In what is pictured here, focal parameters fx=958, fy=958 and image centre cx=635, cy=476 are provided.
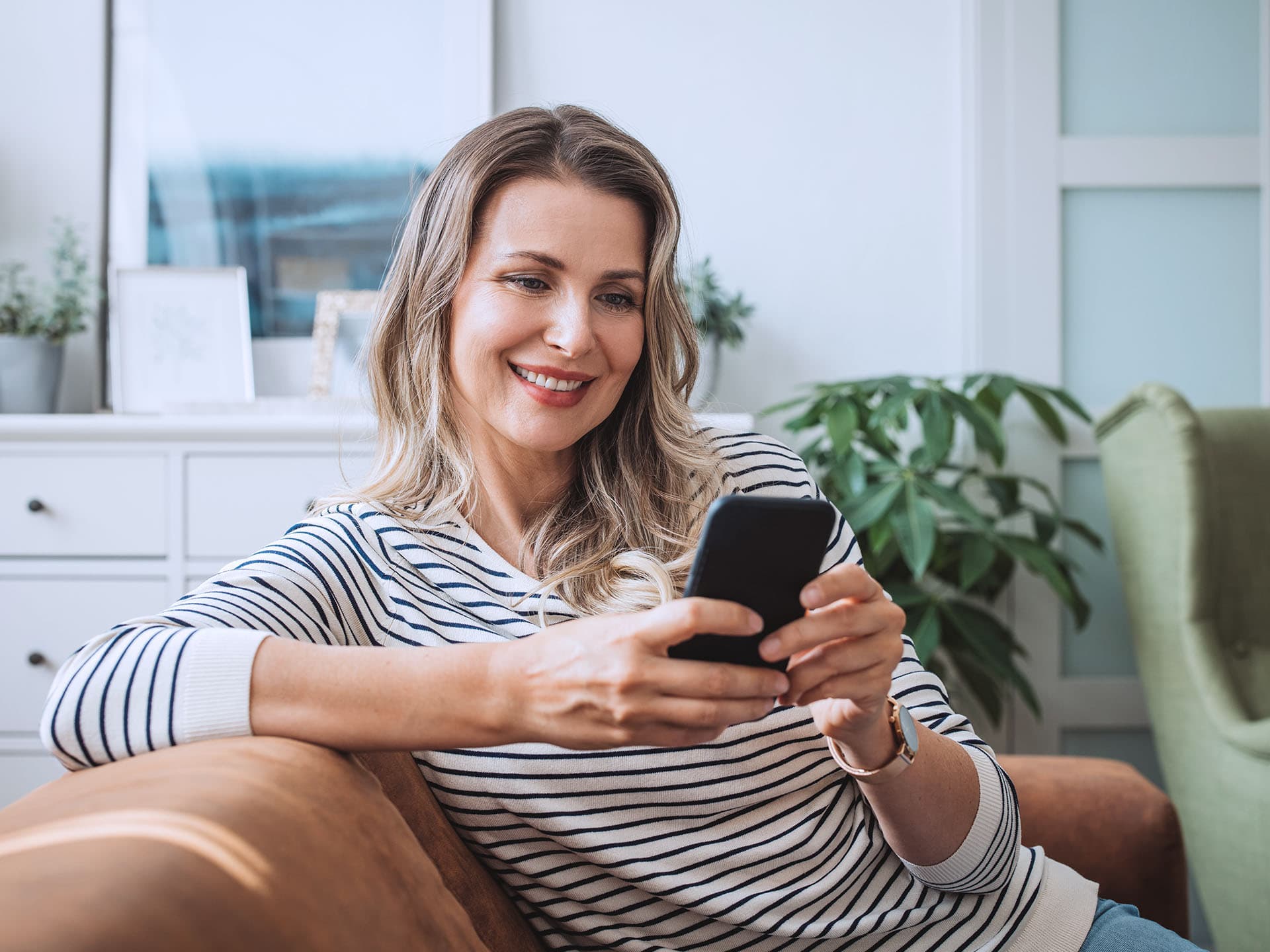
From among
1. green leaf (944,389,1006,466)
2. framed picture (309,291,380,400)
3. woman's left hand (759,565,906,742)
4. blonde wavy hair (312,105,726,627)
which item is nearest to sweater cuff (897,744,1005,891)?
woman's left hand (759,565,906,742)

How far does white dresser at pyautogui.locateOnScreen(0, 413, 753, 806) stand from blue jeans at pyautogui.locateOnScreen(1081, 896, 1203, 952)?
42.4 inches

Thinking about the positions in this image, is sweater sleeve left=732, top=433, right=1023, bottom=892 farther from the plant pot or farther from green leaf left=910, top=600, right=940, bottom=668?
the plant pot

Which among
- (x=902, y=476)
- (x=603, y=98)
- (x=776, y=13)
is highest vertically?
(x=776, y=13)

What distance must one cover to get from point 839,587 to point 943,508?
150 cm

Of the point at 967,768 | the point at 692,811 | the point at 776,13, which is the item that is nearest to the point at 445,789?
the point at 692,811

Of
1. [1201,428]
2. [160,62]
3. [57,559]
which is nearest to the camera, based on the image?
[1201,428]

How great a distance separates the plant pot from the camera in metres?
2.04

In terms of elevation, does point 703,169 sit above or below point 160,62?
below

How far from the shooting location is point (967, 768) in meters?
0.87

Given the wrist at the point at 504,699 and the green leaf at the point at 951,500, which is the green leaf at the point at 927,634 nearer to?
the green leaf at the point at 951,500

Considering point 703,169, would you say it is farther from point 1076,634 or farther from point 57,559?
point 57,559

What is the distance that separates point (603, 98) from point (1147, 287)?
1.39 meters

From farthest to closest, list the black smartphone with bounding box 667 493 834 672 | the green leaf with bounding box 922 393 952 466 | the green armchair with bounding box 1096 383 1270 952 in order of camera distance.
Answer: the green leaf with bounding box 922 393 952 466 → the green armchair with bounding box 1096 383 1270 952 → the black smartphone with bounding box 667 493 834 672

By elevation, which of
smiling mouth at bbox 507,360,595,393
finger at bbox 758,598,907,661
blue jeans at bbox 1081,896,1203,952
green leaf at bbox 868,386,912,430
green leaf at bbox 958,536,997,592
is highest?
green leaf at bbox 868,386,912,430
